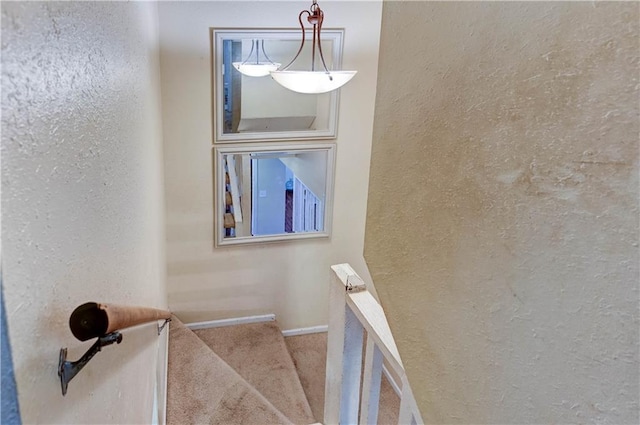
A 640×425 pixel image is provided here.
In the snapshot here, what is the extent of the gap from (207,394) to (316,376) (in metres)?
1.20

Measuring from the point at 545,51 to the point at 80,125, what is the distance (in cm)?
77

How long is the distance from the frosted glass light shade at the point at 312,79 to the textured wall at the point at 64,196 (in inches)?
44.2

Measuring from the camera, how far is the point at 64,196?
81 cm

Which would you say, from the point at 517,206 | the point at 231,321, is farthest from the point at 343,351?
the point at 231,321

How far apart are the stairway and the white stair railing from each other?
4.29 ft

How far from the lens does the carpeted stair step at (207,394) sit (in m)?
2.94

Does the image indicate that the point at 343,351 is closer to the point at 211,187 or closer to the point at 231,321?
the point at 211,187

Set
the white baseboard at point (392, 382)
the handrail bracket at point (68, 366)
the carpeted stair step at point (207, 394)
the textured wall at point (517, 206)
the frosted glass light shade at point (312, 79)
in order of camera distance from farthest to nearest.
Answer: the white baseboard at point (392, 382) < the carpeted stair step at point (207, 394) < the frosted glass light shade at point (312, 79) < the handrail bracket at point (68, 366) < the textured wall at point (517, 206)

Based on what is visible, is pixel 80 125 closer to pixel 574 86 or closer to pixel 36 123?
pixel 36 123

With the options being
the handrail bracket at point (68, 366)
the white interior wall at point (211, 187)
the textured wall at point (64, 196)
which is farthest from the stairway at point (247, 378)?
the handrail bracket at point (68, 366)

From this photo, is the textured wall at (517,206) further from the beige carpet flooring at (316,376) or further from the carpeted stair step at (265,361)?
the beige carpet flooring at (316,376)

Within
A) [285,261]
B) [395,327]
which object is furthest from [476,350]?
[285,261]

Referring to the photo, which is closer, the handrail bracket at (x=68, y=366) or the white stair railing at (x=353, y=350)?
the handrail bracket at (x=68, y=366)

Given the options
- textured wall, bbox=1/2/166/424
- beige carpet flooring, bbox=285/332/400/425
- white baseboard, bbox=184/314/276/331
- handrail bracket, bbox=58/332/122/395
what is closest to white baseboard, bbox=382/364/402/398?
beige carpet flooring, bbox=285/332/400/425
